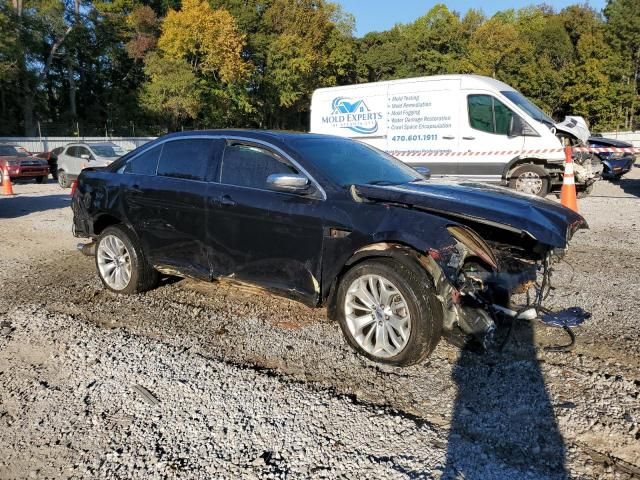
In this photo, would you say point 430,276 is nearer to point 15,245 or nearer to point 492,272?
point 492,272

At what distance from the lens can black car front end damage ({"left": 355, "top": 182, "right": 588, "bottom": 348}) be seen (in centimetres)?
349

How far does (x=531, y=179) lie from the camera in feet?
36.6

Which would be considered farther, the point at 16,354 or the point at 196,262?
the point at 196,262

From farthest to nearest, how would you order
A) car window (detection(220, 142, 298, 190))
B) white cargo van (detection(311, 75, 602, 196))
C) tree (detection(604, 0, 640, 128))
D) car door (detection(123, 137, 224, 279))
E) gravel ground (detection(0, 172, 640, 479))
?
tree (detection(604, 0, 640, 128)), white cargo van (detection(311, 75, 602, 196)), car door (detection(123, 137, 224, 279)), car window (detection(220, 142, 298, 190)), gravel ground (detection(0, 172, 640, 479))

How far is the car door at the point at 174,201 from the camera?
15.8 feet

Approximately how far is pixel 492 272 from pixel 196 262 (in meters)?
2.55

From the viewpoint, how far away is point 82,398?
3377 millimetres

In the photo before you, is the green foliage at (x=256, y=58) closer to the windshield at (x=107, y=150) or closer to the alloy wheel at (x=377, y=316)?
the windshield at (x=107, y=150)

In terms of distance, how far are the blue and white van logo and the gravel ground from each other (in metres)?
8.17

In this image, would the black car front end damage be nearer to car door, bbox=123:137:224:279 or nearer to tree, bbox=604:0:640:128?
car door, bbox=123:137:224:279

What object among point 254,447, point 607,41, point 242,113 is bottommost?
point 254,447

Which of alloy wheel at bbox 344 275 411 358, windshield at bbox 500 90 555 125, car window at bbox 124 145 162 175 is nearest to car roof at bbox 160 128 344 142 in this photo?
car window at bbox 124 145 162 175

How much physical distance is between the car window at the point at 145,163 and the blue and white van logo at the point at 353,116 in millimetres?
7941

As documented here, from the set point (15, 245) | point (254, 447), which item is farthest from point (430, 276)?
point (15, 245)
